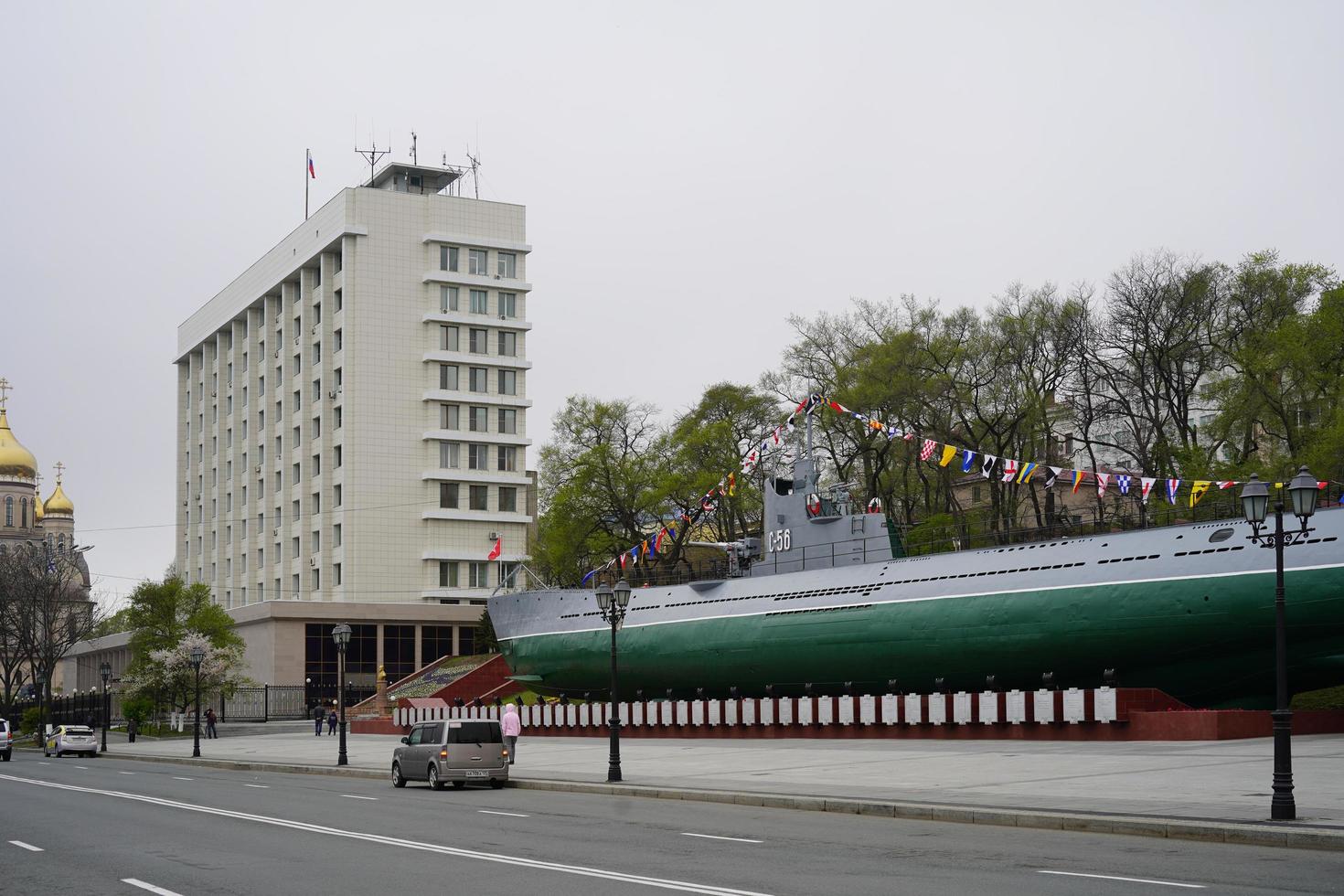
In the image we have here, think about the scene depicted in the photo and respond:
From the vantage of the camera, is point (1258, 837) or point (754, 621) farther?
point (754, 621)

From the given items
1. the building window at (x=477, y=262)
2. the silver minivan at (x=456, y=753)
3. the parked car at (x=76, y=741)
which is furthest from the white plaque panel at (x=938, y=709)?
the building window at (x=477, y=262)

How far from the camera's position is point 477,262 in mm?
85938

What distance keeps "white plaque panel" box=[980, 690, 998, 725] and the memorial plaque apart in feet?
6.99

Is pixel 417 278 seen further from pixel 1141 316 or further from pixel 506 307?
pixel 1141 316

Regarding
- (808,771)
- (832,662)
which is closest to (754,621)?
(832,662)

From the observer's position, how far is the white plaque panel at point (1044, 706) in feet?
102

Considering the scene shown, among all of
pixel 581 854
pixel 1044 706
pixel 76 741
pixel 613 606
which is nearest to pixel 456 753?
pixel 613 606

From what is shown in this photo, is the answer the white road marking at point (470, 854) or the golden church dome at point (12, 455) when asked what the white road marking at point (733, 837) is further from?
the golden church dome at point (12, 455)

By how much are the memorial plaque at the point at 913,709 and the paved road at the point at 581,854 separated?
13273mm

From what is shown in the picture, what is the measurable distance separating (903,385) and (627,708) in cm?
2081

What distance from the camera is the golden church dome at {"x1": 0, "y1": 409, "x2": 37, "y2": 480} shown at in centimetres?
15488

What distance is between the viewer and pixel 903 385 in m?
58.7

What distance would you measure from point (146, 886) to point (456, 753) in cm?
1364

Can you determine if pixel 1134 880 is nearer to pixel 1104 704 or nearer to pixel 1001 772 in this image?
pixel 1001 772
